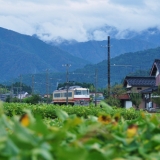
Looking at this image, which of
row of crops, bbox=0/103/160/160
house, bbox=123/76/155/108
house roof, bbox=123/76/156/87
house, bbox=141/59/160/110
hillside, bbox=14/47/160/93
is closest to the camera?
row of crops, bbox=0/103/160/160

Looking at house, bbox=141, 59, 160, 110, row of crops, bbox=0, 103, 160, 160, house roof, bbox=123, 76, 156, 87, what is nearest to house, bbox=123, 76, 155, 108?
house roof, bbox=123, 76, 156, 87

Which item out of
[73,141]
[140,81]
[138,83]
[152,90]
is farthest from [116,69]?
[73,141]

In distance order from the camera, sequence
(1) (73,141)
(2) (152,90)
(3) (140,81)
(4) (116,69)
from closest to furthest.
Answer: (1) (73,141), (2) (152,90), (3) (140,81), (4) (116,69)

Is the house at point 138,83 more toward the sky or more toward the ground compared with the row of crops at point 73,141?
more toward the sky

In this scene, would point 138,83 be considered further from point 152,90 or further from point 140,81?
point 152,90

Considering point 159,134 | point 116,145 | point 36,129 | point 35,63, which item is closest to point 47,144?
point 36,129

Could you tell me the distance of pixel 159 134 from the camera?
5.99 ft

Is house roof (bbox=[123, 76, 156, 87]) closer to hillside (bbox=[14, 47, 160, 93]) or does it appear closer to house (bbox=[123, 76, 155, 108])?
house (bbox=[123, 76, 155, 108])

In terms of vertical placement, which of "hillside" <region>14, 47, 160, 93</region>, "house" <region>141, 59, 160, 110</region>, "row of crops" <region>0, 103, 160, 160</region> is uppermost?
"hillside" <region>14, 47, 160, 93</region>

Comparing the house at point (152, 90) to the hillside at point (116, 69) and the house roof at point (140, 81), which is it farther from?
the hillside at point (116, 69)

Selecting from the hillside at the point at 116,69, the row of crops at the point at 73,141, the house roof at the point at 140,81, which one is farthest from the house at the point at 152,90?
the hillside at the point at 116,69

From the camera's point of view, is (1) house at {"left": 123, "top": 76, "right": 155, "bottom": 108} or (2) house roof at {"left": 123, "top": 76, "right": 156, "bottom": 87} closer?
(1) house at {"left": 123, "top": 76, "right": 155, "bottom": 108}

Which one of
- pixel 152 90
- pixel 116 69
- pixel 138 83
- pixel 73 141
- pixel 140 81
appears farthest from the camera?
pixel 116 69

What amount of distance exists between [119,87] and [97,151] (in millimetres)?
40544
